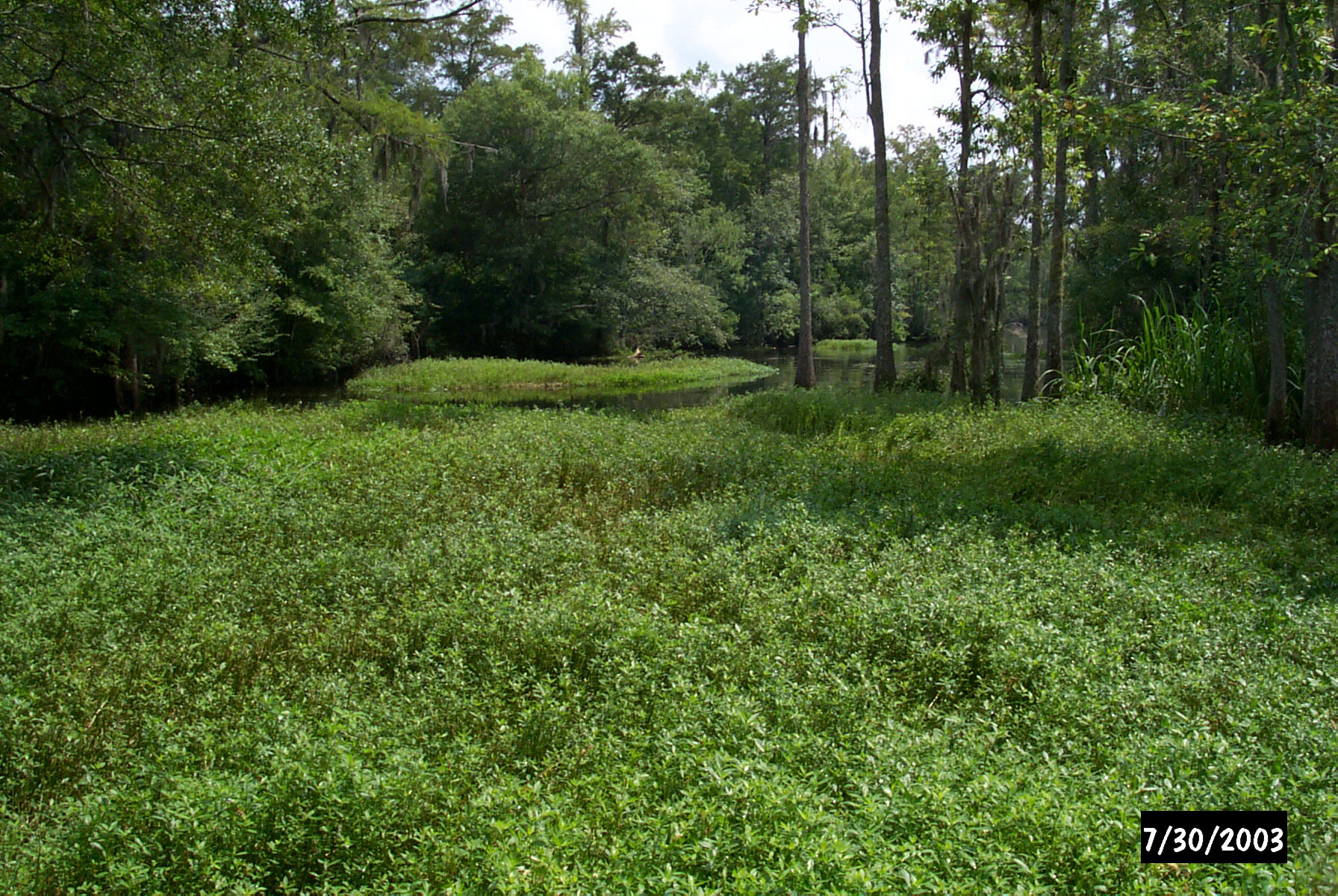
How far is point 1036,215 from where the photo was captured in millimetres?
16453

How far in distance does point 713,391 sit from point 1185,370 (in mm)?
16725

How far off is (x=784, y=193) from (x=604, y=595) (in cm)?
5203

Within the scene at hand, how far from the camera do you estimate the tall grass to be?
41.5 feet

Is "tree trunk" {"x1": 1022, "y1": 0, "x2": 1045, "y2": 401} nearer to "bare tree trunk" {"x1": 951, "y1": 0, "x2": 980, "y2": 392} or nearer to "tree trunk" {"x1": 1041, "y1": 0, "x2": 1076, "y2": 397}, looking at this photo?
"tree trunk" {"x1": 1041, "y1": 0, "x2": 1076, "y2": 397}

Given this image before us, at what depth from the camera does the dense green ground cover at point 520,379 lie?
26969 mm

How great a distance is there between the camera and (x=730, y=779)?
10.8 feet

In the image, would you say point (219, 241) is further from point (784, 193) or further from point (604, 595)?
point (784, 193)
